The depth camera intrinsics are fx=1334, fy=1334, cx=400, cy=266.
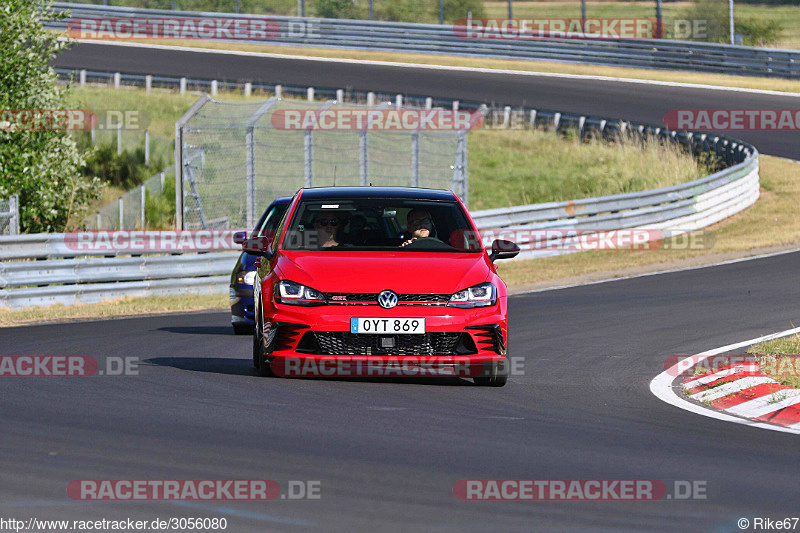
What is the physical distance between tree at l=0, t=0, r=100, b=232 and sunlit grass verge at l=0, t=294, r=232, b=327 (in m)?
5.03

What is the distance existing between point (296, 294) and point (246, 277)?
14.0ft

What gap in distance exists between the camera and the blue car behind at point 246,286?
45.2 feet

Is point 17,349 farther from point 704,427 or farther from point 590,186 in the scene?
point 590,186

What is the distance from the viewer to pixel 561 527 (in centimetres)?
562

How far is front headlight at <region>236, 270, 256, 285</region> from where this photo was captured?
13875mm

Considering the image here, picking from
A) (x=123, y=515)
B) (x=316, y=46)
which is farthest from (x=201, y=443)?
(x=316, y=46)

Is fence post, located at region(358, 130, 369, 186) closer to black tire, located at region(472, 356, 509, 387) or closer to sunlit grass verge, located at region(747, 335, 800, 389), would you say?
sunlit grass verge, located at region(747, 335, 800, 389)

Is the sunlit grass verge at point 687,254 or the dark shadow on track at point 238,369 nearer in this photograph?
the dark shadow on track at point 238,369

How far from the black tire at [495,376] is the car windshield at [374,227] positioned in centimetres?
104

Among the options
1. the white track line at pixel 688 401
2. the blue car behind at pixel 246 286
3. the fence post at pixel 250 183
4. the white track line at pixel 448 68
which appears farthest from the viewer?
the white track line at pixel 448 68

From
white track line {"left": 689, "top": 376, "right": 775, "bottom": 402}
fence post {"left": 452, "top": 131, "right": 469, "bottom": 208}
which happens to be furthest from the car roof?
fence post {"left": 452, "top": 131, "right": 469, "bottom": 208}

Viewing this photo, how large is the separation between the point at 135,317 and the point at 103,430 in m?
8.67

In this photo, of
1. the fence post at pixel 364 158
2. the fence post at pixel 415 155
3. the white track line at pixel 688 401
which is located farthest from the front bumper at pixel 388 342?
the fence post at pixel 415 155

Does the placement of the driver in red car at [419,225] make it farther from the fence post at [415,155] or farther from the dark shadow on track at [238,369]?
the fence post at [415,155]
